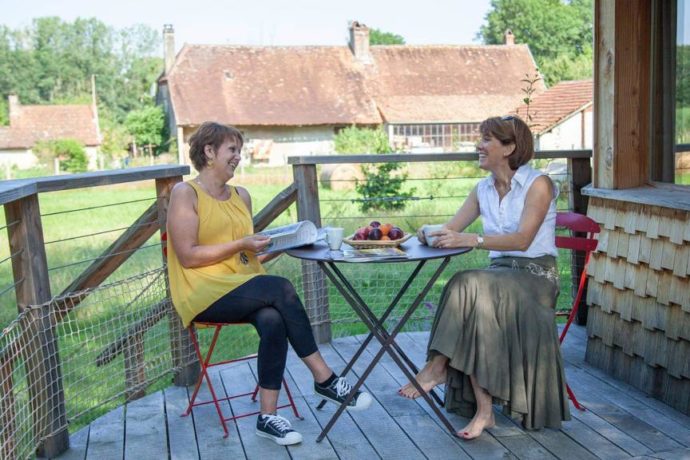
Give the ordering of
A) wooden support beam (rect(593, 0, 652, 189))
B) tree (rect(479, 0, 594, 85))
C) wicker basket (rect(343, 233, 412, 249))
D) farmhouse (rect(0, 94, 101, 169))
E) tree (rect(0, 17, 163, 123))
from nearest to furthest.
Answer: wicker basket (rect(343, 233, 412, 249)), wooden support beam (rect(593, 0, 652, 189)), farmhouse (rect(0, 94, 101, 169)), tree (rect(479, 0, 594, 85)), tree (rect(0, 17, 163, 123))

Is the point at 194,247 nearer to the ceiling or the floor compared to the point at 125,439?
nearer to the ceiling

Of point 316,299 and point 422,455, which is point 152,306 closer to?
point 316,299

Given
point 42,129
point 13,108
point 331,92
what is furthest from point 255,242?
point 13,108

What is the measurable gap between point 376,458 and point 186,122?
3097cm

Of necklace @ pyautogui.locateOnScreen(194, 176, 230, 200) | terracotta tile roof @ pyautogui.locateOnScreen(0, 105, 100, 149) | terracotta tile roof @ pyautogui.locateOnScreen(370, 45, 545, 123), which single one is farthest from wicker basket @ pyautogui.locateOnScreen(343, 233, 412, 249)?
terracotta tile roof @ pyautogui.locateOnScreen(0, 105, 100, 149)

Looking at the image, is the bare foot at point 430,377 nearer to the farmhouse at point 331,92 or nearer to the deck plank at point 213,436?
the deck plank at point 213,436

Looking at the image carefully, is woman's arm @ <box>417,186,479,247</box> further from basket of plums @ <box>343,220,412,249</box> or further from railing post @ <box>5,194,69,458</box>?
railing post @ <box>5,194,69,458</box>

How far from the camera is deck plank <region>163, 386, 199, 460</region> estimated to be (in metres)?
3.34

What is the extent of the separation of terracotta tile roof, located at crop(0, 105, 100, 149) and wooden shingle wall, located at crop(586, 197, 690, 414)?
42.0m

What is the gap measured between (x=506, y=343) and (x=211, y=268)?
1224mm

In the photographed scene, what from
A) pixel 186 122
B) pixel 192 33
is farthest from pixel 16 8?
pixel 186 122

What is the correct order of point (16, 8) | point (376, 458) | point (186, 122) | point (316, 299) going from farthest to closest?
point (16, 8) → point (186, 122) → point (316, 299) → point (376, 458)

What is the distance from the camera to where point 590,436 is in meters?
3.36

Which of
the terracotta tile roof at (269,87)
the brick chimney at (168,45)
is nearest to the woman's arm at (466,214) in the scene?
the terracotta tile roof at (269,87)
